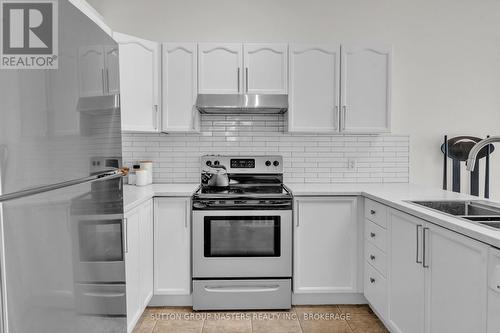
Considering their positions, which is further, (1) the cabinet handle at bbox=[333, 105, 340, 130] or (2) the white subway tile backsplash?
(2) the white subway tile backsplash

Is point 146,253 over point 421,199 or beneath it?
beneath

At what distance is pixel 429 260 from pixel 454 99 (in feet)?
7.53

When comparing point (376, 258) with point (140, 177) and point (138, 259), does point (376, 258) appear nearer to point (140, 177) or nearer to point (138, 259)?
point (138, 259)

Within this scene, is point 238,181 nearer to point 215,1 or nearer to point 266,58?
point 266,58

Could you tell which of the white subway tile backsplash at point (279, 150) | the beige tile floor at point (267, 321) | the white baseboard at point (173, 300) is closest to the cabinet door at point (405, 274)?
the beige tile floor at point (267, 321)

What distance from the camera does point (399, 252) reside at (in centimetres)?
222

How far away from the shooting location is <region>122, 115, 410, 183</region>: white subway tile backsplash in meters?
3.45

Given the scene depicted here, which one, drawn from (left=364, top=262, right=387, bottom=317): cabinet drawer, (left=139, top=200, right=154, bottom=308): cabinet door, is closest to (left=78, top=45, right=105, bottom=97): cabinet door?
(left=139, top=200, right=154, bottom=308): cabinet door

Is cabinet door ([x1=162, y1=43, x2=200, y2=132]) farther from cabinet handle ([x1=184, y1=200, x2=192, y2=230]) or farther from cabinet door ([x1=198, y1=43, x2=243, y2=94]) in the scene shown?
cabinet handle ([x1=184, y1=200, x2=192, y2=230])

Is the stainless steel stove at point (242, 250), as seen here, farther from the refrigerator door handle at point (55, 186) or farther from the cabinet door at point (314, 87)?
the refrigerator door handle at point (55, 186)

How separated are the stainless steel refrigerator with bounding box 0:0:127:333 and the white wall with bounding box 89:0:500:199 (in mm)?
2241

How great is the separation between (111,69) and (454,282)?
1727 millimetres

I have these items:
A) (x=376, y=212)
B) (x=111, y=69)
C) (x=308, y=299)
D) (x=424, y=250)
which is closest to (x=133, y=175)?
(x=308, y=299)

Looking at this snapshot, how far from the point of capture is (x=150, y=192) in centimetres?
279
